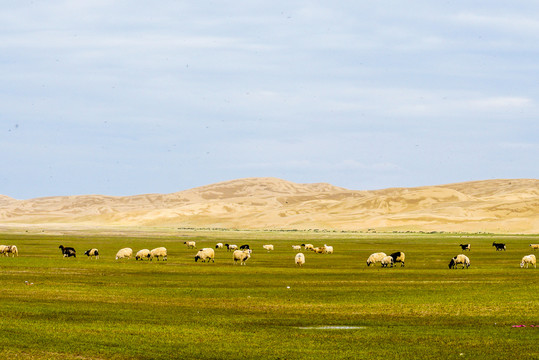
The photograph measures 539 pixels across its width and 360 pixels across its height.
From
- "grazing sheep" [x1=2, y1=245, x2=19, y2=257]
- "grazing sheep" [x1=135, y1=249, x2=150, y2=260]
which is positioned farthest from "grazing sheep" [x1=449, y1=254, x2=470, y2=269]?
"grazing sheep" [x1=2, y1=245, x2=19, y2=257]

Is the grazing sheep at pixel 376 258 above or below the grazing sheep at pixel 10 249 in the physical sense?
below

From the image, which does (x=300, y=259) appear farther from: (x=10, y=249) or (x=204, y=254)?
(x=10, y=249)

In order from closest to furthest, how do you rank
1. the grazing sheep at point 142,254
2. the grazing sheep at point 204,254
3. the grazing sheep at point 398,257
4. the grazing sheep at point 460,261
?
the grazing sheep at point 460,261 → the grazing sheep at point 398,257 → the grazing sheep at point 204,254 → the grazing sheep at point 142,254

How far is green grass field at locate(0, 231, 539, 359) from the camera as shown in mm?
18484

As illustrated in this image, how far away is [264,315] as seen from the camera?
25.5 m

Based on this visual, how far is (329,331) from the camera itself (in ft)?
71.5

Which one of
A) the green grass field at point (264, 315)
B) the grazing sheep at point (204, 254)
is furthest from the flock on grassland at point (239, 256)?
the green grass field at point (264, 315)

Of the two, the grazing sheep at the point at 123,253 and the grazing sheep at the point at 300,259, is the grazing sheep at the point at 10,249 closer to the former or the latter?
the grazing sheep at the point at 123,253

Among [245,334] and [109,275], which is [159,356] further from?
[109,275]

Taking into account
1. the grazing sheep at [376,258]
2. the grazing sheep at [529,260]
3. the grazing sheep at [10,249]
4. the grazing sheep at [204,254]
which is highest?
the grazing sheep at [10,249]

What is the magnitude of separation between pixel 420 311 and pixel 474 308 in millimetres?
2315

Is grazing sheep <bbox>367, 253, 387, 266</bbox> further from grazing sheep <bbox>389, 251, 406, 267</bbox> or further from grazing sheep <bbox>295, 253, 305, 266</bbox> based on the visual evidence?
grazing sheep <bbox>295, 253, 305, 266</bbox>

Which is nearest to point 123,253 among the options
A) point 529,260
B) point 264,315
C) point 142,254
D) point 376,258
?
point 142,254

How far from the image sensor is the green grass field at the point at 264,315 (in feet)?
60.6
